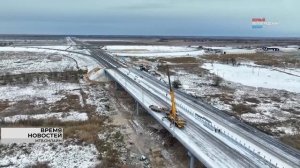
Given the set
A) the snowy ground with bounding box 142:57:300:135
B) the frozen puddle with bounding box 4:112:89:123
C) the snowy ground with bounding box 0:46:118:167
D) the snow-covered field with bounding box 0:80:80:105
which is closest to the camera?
the snowy ground with bounding box 0:46:118:167

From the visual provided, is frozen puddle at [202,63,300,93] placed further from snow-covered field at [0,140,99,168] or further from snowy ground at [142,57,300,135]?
snow-covered field at [0,140,99,168]

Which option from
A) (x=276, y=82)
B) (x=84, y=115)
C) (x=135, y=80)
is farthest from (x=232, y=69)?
(x=84, y=115)

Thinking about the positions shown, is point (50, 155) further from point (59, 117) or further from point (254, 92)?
point (254, 92)

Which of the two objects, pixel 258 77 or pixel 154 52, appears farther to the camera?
pixel 154 52

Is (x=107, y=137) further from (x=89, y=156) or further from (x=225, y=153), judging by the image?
(x=225, y=153)

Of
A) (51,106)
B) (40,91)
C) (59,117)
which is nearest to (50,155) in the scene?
(59,117)

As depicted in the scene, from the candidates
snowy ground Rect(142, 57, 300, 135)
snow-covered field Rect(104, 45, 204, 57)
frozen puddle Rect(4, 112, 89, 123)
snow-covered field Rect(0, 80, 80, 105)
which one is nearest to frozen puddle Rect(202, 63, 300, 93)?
snowy ground Rect(142, 57, 300, 135)
